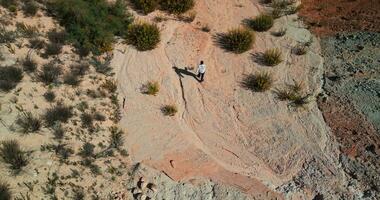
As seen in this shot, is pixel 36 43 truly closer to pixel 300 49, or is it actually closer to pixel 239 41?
pixel 239 41

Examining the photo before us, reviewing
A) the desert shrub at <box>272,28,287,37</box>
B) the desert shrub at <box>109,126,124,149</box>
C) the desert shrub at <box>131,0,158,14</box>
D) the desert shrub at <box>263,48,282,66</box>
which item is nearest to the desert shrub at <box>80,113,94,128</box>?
the desert shrub at <box>109,126,124,149</box>

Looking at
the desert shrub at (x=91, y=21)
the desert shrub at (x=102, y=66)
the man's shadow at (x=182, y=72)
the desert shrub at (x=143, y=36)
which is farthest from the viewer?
the desert shrub at (x=143, y=36)

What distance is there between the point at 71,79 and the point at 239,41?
7.19 metres

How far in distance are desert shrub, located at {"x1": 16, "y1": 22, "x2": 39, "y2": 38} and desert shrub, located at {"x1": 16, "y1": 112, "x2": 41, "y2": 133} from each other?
402cm

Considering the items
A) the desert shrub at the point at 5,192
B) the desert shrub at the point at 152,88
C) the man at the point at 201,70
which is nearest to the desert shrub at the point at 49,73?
the desert shrub at the point at 152,88

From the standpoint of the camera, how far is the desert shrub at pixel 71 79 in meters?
17.8

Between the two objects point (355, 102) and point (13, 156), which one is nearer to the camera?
point (13, 156)

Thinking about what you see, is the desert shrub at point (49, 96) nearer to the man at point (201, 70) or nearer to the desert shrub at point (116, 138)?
the desert shrub at point (116, 138)

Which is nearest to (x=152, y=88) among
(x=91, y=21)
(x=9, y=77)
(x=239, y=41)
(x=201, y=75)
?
(x=201, y=75)

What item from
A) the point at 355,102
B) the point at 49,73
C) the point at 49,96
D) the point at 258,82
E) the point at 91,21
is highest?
the point at 91,21

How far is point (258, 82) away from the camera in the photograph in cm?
1878

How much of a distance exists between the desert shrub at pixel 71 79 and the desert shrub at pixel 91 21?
1.31 m

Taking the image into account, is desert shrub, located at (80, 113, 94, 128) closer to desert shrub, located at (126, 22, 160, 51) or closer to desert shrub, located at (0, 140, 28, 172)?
desert shrub, located at (0, 140, 28, 172)

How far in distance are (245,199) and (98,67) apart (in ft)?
25.6
